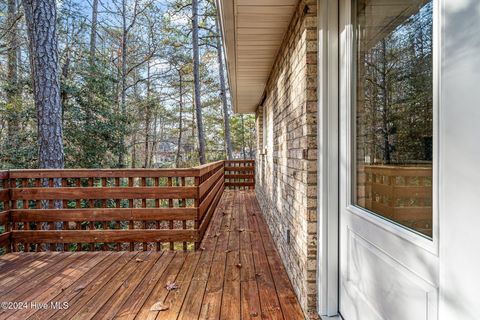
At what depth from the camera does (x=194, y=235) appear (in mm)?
3242

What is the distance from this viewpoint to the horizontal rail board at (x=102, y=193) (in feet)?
10.6

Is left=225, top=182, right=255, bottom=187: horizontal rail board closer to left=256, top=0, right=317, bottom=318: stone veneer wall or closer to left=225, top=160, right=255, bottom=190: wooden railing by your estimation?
left=225, top=160, right=255, bottom=190: wooden railing

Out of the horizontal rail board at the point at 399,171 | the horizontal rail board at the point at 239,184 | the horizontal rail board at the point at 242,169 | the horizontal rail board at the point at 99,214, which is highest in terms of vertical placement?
the horizontal rail board at the point at 399,171

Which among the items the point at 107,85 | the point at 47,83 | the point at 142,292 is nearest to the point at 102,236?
the point at 142,292

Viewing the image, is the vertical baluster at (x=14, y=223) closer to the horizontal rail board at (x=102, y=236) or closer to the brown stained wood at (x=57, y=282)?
the horizontal rail board at (x=102, y=236)

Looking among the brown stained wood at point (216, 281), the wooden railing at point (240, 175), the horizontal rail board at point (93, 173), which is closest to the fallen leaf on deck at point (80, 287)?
the brown stained wood at point (216, 281)

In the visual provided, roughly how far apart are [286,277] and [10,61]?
8696mm

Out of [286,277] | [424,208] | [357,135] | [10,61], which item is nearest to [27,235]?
[286,277]

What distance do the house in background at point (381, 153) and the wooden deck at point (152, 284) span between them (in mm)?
310

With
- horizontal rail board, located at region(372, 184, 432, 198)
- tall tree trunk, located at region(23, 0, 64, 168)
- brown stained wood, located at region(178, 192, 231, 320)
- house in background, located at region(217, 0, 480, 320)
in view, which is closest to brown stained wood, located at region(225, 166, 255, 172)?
brown stained wood, located at region(178, 192, 231, 320)

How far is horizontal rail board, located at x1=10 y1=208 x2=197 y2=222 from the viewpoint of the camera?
127 inches

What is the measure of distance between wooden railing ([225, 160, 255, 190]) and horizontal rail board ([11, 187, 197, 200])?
18.7ft

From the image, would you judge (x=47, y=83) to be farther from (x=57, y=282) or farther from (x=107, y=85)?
(x=107, y=85)

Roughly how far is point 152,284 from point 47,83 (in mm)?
3491
